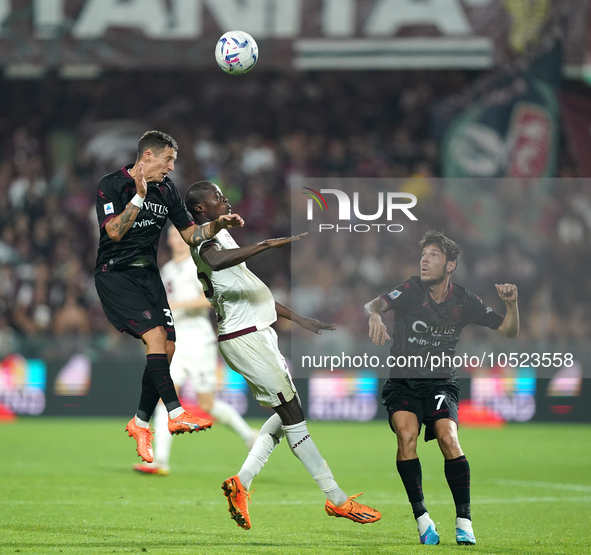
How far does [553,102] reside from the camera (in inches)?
746

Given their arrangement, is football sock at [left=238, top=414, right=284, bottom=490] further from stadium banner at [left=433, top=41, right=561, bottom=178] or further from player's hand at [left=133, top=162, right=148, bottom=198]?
stadium banner at [left=433, top=41, right=561, bottom=178]

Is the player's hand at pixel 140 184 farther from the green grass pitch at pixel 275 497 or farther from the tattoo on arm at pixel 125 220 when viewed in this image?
the green grass pitch at pixel 275 497

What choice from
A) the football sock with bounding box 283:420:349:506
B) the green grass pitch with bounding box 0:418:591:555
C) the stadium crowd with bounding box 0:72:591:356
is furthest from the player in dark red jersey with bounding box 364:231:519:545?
the stadium crowd with bounding box 0:72:591:356

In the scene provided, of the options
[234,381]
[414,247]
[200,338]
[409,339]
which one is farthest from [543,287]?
[409,339]

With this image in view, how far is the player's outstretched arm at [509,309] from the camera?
659cm

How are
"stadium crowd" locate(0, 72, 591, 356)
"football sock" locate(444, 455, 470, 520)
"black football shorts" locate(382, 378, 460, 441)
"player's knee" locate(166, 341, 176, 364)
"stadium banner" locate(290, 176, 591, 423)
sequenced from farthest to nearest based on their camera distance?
"stadium crowd" locate(0, 72, 591, 356) < "stadium banner" locate(290, 176, 591, 423) < "player's knee" locate(166, 341, 176, 364) < "black football shorts" locate(382, 378, 460, 441) < "football sock" locate(444, 455, 470, 520)

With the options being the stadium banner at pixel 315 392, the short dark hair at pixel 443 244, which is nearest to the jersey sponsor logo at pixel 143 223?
the short dark hair at pixel 443 244

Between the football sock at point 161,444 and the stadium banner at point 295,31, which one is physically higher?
the stadium banner at point 295,31

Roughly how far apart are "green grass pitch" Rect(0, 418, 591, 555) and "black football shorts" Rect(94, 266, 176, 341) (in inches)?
57.7

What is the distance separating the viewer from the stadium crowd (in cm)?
1731

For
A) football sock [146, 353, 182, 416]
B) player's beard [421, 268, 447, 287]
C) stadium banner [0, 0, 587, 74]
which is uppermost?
stadium banner [0, 0, 587, 74]

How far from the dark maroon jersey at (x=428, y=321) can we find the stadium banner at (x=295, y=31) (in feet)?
→ 40.9

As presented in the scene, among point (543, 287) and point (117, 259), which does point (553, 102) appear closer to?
point (543, 287)

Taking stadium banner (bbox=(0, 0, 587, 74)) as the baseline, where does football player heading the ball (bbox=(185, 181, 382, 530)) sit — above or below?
below
